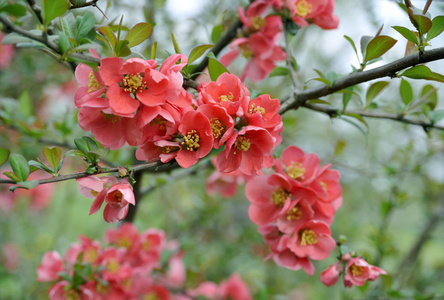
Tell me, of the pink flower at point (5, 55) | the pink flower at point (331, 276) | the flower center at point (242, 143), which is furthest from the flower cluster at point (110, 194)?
the pink flower at point (5, 55)

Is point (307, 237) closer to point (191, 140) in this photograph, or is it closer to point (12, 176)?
point (191, 140)

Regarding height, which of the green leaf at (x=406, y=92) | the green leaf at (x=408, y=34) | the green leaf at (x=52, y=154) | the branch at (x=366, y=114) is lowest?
the green leaf at (x=52, y=154)

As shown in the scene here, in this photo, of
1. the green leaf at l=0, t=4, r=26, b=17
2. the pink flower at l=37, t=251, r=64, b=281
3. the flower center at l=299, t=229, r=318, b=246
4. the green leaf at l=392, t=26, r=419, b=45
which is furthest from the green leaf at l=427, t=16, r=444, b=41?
the pink flower at l=37, t=251, r=64, b=281

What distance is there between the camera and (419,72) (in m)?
0.59

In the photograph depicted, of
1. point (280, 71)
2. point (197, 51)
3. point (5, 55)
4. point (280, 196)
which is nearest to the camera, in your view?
point (197, 51)

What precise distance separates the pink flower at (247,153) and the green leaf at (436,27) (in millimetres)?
322

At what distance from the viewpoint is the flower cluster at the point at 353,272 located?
0.66 m

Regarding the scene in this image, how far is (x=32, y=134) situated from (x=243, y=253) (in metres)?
1.54

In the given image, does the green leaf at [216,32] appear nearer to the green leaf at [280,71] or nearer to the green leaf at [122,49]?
the green leaf at [280,71]

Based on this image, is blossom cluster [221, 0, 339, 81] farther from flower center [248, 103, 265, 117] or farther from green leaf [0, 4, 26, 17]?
green leaf [0, 4, 26, 17]

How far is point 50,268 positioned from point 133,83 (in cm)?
64

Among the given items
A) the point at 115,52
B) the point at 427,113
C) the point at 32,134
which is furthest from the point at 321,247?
the point at 32,134

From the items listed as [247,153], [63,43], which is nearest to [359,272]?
[247,153]

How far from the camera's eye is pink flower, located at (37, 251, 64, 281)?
895 mm
